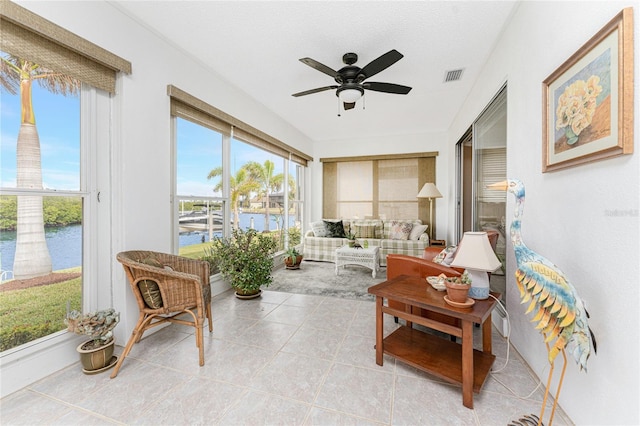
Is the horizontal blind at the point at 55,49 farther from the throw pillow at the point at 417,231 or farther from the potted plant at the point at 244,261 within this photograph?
the throw pillow at the point at 417,231

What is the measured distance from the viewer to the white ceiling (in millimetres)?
Result: 2025

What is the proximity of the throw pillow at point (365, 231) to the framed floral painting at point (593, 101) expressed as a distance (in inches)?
154

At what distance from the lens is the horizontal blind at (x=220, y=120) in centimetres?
261

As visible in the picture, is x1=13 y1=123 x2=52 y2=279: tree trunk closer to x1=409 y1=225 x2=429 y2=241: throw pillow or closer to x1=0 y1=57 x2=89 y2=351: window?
x1=0 y1=57 x2=89 y2=351: window

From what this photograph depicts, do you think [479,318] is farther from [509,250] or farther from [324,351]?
[324,351]

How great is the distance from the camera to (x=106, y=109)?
208 centimetres

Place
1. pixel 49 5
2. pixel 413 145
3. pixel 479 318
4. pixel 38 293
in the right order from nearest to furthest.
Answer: pixel 479 318, pixel 49 5, pixel 38 293, pixel 413 145

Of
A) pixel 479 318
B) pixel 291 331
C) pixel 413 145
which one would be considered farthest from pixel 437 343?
pixel 413 145

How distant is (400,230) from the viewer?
5145mm

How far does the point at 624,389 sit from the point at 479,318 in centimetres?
53

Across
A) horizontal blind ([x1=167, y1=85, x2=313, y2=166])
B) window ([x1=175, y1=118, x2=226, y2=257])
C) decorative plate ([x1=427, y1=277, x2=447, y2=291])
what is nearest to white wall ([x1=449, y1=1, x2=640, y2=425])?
decorative plate ([x1=427, y1=277, x2=447, y2=291])

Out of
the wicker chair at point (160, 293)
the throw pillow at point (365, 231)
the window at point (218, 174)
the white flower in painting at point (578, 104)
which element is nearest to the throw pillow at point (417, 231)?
the throw pillow at point (365, 231)

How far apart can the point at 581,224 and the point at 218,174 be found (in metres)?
3.42

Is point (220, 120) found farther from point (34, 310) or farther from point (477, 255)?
point (477, 255)
